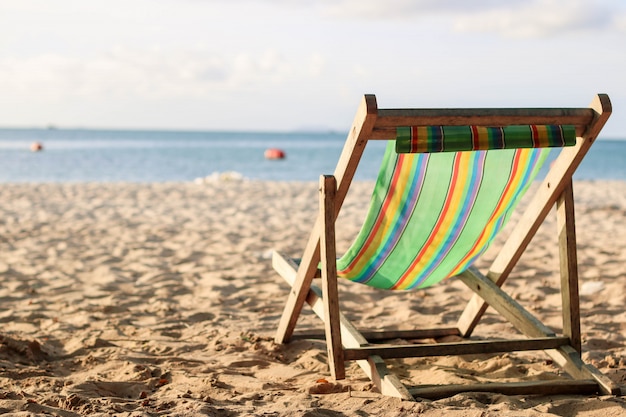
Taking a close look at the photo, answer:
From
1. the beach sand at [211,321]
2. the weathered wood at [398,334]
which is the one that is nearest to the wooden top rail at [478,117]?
the beach sand at [211,321]

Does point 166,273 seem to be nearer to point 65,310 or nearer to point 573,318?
point 65,310

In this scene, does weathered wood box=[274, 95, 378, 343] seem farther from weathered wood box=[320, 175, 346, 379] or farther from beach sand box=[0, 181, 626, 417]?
beach sand box=[0, 181, 626, 417]

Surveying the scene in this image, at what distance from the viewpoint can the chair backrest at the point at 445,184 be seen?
228 centimetres

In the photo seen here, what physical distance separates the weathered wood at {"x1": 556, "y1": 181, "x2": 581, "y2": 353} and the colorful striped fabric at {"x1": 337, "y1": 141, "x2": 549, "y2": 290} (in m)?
0.16

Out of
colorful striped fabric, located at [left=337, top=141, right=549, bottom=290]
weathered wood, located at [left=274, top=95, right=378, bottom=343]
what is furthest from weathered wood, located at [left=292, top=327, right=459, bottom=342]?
colorful striped fabric, located at [left=337, top=141, right=549, bottom=290]

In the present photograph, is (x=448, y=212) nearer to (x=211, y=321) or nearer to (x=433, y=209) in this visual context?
(x=433, y=209)

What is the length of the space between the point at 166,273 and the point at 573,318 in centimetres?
295

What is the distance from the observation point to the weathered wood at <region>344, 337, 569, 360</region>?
253 cm

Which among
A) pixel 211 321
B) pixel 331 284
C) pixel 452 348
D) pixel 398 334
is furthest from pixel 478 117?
pixel 211 321

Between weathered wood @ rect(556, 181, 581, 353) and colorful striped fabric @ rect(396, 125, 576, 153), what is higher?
colorful striped fabric @ rect(396, 125, 576, 153)

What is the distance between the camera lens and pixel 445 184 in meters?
2.54

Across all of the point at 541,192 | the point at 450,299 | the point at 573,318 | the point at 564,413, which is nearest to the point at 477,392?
the point at 564,413

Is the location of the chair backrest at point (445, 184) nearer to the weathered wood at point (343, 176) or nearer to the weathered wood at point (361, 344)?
the weathered wood at point (343, 176)

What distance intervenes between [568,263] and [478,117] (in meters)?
0.75
